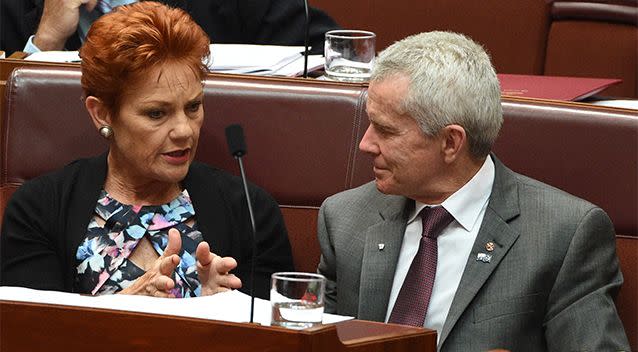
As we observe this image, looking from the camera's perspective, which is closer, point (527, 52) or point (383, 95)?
point (383, 95)

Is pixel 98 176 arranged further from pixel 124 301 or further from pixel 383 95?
pixel 124 301

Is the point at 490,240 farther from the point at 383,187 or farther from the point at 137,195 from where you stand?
the point at 137,195

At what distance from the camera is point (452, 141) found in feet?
7.16

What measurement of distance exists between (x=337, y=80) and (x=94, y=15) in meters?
1.00

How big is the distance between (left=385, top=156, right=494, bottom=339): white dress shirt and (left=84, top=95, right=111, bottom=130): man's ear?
0.67 metres

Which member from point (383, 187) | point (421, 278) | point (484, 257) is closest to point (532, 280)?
point (484, 257)

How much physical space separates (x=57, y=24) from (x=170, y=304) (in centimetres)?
163

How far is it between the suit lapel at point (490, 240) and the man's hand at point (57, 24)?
1396mm

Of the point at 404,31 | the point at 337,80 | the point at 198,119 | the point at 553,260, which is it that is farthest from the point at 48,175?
the point at 404,31

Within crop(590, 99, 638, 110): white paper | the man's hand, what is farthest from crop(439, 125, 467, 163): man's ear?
the man's hand

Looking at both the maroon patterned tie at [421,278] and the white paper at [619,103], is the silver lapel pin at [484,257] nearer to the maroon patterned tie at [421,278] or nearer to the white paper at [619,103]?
the maroon patterned tie at [421,278]

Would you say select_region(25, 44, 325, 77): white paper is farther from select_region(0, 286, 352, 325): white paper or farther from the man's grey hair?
select_region(0, 286, 352, 325): white paper

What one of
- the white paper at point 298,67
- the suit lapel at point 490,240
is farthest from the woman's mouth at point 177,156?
the suit lapel at point 490,240

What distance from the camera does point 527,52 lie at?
3.82m
